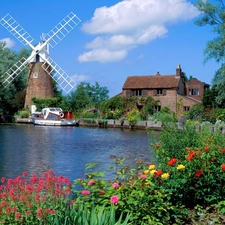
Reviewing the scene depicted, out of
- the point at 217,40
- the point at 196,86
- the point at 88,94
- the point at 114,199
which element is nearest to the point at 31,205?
the point at 114,199

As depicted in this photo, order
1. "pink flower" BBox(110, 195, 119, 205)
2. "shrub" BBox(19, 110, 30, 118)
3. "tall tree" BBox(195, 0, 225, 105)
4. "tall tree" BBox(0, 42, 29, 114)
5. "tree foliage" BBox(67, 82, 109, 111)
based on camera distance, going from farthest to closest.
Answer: "tree foliage" BBox(67, 82, 109, 111) < "tall tree" BBox(0, 42, 29, 114) < "shrub" BBox(19, 110, 30, 118) < "tall tree" BBox(195, 0, 225, 105) < "pink flower" BBox(110, 195, 119, 205)

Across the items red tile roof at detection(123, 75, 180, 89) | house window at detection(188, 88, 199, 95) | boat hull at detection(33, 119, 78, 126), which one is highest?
red tile roof at detection(123, 75, 180, 89)

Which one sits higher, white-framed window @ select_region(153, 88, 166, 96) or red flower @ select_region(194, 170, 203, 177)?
white-framed window @ select_region(153, 88, 166, 96)

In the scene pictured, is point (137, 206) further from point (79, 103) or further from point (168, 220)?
point (79, 103)

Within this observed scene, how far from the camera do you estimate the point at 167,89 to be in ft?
188

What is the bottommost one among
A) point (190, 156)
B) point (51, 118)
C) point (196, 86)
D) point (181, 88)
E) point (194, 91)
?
point (190, 156)

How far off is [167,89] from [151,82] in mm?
Answer: 2725

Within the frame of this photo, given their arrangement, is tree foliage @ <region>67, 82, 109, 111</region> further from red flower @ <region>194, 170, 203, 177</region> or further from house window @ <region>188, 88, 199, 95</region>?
Answer: red flower @ <region>194, 170, 203, 177</region>

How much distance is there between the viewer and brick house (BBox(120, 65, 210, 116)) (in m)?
56.3

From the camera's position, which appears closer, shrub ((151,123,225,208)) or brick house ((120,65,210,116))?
shrub ((151,123,225,208))

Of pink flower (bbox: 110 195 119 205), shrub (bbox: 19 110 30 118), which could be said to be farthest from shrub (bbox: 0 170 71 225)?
shrub (bbox: 19 110 30 118)

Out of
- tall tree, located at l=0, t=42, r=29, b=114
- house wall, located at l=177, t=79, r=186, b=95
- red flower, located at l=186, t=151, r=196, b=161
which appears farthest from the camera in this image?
tall tree, located at l=0, t=42, r=29, b=114

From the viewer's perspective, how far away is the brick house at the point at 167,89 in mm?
56344

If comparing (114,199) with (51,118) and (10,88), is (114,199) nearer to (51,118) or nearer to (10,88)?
(51,118)
